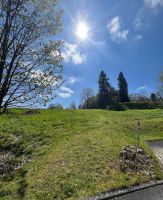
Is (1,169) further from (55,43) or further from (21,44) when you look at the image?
(55,43)

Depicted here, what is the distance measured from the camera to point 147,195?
601 centimetres

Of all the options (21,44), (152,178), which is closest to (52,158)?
(152,178)

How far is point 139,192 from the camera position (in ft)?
20.2

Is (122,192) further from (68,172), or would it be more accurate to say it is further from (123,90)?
(123,90)

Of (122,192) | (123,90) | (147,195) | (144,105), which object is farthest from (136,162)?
(123,90)

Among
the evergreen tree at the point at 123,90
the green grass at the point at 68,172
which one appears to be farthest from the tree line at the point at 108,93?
the green grass at the point at 68,172

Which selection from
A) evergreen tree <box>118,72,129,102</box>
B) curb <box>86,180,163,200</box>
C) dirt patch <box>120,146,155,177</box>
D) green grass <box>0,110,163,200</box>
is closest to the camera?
curb <box>86,180,163,200</box>

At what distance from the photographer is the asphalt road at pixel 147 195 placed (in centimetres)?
584

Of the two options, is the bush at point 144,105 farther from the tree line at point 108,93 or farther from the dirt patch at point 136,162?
the dirt patch at point 136,162

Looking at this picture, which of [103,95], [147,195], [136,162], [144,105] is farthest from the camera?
[103,95]

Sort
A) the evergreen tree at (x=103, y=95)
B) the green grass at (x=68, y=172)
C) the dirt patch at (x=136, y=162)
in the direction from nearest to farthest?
the green grass at (x=68, y=172)
the dirt patch at (x=136, y=162)
the evergreen tree at (x=103, y=95)

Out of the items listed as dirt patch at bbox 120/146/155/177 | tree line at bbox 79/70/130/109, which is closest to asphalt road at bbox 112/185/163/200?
dirt patch at bbox 120/146/155/177

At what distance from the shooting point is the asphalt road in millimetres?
5836

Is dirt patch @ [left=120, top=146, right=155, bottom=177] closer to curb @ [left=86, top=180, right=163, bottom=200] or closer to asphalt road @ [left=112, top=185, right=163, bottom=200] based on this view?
curb @ [left=86, top=180, right=163, bottom=200]
